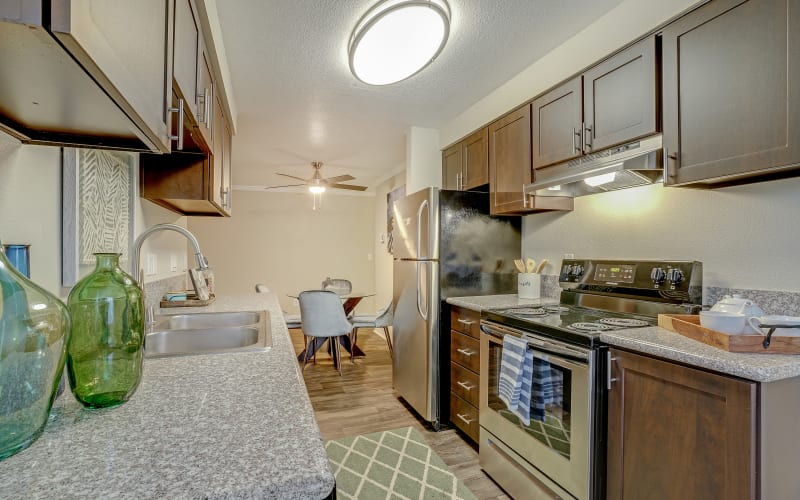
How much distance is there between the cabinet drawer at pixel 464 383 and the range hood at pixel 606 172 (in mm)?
1170

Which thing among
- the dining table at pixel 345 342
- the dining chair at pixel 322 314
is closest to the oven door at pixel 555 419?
the dining chair at pixel 322 314

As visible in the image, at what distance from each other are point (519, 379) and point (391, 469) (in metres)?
0.94

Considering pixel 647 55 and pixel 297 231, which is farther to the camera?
pixel 297 231

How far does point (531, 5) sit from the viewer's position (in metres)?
1.83

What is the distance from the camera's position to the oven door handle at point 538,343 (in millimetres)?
1497

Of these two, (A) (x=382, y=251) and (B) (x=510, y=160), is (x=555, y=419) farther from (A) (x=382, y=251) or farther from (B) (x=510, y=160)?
(A) (x=382, y=251)

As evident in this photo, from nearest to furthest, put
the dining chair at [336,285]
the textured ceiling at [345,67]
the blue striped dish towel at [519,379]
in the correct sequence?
the blue striped dish towel at [519,379]
the textured ceiling at [345,67]
the dining chair at [336,285]

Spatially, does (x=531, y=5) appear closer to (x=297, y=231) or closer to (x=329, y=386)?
(x=329, y=386)

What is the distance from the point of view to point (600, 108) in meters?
1.88

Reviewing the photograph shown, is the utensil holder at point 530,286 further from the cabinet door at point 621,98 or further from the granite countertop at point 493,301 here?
the cabinet door at point 621,98

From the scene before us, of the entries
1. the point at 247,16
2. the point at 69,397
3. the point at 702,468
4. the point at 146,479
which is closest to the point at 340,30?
the point at 247,16

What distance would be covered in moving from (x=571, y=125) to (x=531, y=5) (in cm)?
61

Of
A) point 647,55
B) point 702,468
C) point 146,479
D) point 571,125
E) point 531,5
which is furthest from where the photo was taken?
point 571,125

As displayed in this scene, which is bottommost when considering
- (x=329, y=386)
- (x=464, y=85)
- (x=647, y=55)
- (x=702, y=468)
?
(x=329, y=386)
